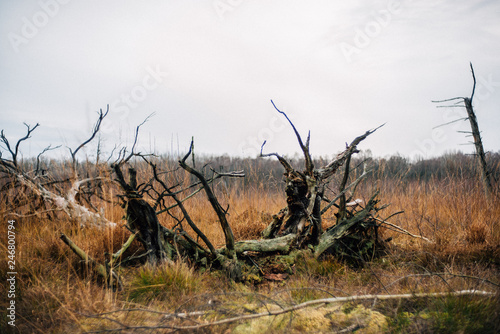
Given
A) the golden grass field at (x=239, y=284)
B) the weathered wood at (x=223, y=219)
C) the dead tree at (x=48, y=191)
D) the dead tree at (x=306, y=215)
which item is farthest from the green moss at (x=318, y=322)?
the dead tree at (x=48, y=191)

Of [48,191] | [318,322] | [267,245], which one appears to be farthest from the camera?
[48,191]

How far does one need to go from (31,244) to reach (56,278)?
0.78 metres

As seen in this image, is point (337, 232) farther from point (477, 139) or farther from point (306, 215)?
point (477, 139)

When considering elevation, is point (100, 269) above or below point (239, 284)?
above

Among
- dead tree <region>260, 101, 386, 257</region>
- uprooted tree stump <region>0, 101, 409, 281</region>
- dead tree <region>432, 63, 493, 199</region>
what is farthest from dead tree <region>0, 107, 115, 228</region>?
dead tree <region>432, 63, 493, 199</region>

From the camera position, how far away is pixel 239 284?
2736mm

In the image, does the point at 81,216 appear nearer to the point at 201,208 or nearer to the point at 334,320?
the point at 201,208

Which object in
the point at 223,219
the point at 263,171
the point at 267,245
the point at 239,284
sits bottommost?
the point at 239,284

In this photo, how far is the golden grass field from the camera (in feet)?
6.38

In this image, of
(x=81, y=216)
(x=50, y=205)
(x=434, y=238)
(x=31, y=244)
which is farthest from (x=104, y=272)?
(x=434, y=238)

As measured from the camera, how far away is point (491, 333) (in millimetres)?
1741

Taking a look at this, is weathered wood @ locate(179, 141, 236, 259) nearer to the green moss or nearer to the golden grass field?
the golden grass field

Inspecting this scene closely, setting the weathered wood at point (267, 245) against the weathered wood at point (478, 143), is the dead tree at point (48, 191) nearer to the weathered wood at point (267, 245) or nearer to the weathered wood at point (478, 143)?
the weathered wood at point (267, 245)

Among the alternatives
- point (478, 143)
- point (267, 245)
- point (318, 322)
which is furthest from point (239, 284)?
point (478, 143)
